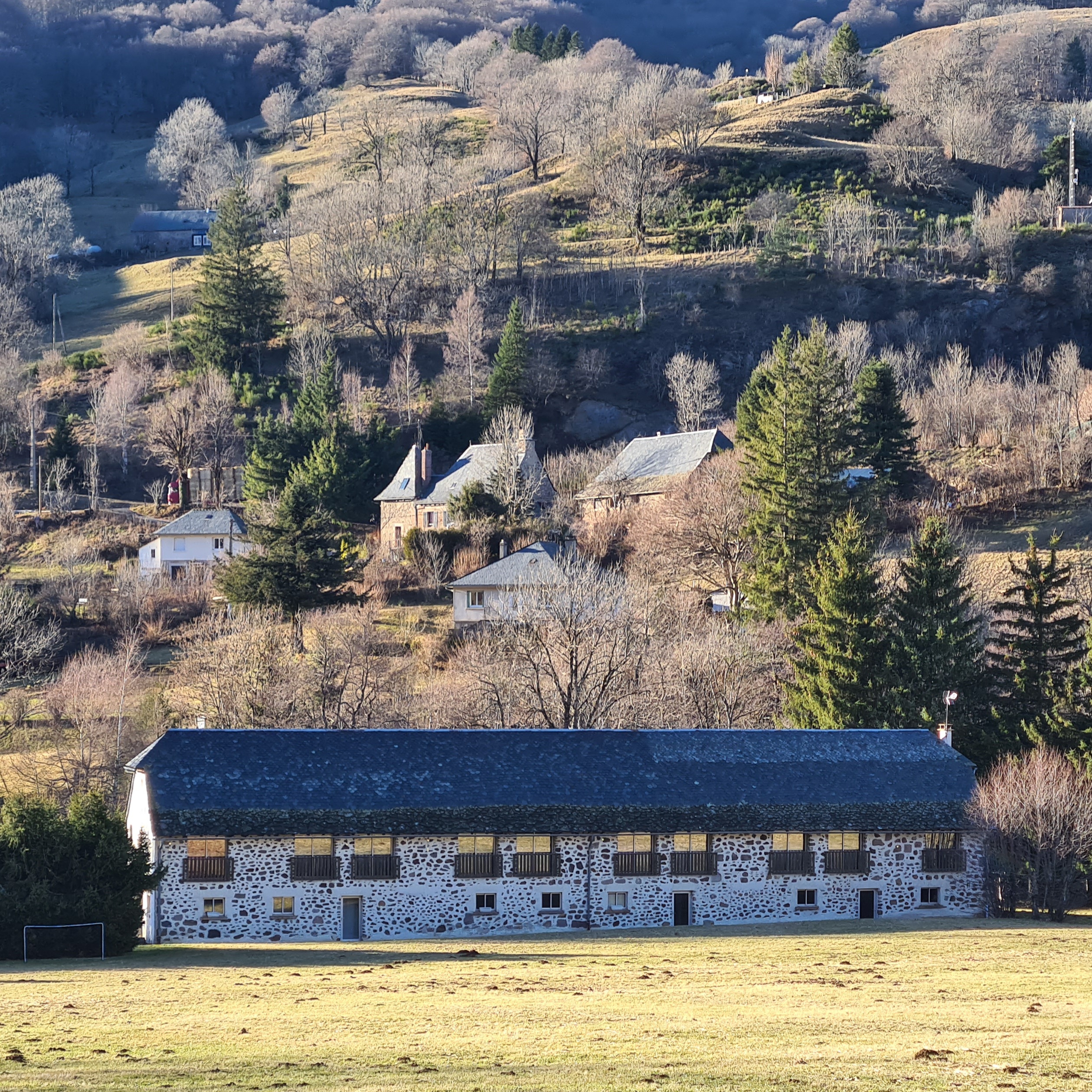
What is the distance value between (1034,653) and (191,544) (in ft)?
146

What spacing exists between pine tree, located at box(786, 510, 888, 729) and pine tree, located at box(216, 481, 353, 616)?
20.9 m

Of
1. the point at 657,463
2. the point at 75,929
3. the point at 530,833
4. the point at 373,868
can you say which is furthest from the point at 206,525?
the point at 75,929

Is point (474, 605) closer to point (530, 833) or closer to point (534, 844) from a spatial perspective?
point (534, 844)

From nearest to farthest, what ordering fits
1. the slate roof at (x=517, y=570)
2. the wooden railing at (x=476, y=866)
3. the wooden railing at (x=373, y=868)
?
1. the wooden railing at (x=373, y=868)
2. the wooden railing at (x=476, y=866)
3. the slate roof at (x=517, y=570)

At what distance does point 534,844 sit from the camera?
39062 millimetres

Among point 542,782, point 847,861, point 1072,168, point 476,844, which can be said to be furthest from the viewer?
point 1072,168

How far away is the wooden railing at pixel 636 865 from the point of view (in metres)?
39.5

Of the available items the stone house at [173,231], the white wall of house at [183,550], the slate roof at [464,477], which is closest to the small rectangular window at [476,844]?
the white wall of house at [183,550]

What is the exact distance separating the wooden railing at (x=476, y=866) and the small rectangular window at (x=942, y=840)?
1107 centimetres

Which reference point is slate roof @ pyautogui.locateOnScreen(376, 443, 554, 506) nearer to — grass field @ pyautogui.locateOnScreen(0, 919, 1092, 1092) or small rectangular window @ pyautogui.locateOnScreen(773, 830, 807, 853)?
small rectangular window @ pyautogui.locateOnScreen(773, 830, 807, 853)

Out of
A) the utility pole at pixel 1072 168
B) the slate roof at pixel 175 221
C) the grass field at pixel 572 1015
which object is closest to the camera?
the grass field at pixel 572 1015

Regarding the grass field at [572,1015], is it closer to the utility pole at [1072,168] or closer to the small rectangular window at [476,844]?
the small rectangular window at [476,844]

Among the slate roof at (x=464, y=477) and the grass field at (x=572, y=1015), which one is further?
the slate roof at (x=464, y=477)

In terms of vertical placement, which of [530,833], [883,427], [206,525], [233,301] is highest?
[233,301]
